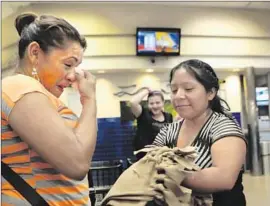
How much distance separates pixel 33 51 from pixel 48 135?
0.24 metres

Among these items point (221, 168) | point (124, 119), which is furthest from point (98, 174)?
point (221, 168)

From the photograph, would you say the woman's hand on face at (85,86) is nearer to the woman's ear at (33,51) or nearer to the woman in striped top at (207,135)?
the woman's ear at (33,51)

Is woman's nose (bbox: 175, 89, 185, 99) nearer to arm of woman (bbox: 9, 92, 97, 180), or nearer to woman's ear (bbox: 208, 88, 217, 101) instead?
woman's ear (bbox: 208, 88, 217, 101)

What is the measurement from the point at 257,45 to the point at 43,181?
3.63 meters

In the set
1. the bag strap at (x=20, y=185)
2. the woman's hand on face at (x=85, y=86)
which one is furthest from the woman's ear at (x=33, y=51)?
the bag strap at (x=20, y=185)

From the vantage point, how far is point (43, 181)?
0.69 metres

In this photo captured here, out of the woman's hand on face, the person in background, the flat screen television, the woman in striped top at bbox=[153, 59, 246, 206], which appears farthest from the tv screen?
the woman's hand on face

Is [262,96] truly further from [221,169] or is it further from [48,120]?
[48,120]

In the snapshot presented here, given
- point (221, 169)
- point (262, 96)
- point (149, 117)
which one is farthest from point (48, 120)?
point (262, 96)

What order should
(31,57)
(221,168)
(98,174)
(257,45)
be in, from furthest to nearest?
(257,45) → (98,174) → (221,168) → (31,57)

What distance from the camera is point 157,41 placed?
418 centimetres

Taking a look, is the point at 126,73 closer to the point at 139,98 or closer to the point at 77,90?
the point at 139,98

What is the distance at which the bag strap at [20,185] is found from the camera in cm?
67

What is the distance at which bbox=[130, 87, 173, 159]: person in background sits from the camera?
2793 millimetres
